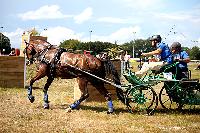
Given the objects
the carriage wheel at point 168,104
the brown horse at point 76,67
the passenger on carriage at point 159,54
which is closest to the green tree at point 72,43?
the carriage wheel at point 168,104

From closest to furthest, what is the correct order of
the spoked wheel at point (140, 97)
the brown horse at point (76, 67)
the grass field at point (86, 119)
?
the grass field at point (86, 119) < the spoked wheel at point (140, 97) < the brown horse at point (76, 67)

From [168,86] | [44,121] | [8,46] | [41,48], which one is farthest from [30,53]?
[8,46]

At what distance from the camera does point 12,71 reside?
626 inches

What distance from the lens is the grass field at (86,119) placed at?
8.28 meters

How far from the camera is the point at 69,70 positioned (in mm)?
10852

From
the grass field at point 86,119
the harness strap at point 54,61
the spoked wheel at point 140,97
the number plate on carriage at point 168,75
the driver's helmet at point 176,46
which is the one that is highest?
the driver's helmet at point 176,46

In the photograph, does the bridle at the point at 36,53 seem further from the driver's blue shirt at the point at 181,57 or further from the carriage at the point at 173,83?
the driver's blue shirt at the point at 181,57

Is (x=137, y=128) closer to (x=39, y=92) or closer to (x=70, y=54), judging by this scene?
(x=70, y=54)

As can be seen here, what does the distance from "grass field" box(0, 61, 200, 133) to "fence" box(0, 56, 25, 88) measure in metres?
3.41

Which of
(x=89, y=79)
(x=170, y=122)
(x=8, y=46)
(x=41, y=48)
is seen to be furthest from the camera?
(x=8, y=46)

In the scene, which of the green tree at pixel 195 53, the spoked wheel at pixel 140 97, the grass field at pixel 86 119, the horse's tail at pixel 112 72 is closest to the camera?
the grass field at pixel 86 119

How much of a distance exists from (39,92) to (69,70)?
4541mm

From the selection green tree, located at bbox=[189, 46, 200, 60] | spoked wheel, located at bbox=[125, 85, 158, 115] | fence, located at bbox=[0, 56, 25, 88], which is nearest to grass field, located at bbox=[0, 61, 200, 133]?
spoked wheel, located at bbox=[125, 85, 158, 115]

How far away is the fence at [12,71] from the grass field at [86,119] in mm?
3410
